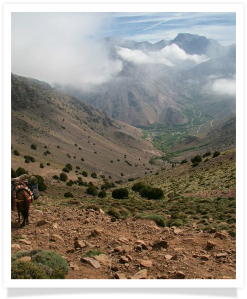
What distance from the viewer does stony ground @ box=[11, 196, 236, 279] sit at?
991cm

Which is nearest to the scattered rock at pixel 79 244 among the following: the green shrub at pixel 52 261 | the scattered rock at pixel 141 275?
the green shrub at pixel 52 261

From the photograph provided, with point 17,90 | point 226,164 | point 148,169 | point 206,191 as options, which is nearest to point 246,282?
point 206,191

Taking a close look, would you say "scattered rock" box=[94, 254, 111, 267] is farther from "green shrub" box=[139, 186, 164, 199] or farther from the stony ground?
"green shrub" box=[139, 186, 164, 199]

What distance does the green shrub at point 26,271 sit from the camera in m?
8.05

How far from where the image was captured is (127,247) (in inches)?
477

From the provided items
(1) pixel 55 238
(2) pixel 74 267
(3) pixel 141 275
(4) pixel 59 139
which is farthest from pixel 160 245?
(4) pixel 59 139

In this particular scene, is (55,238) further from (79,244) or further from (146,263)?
(146,263)

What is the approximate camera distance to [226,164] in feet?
169

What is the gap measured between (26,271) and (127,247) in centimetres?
497

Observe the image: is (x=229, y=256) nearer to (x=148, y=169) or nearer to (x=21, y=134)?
(x=21, y=134)

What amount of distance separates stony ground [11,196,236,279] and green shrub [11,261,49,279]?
4.44ft

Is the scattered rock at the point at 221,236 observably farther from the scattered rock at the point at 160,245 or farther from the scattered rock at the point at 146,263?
the scattered rock at the point at 146,263

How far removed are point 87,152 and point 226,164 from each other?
102800mm

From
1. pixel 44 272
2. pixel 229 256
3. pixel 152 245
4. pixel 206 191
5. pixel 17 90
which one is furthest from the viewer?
pixel 17 90
